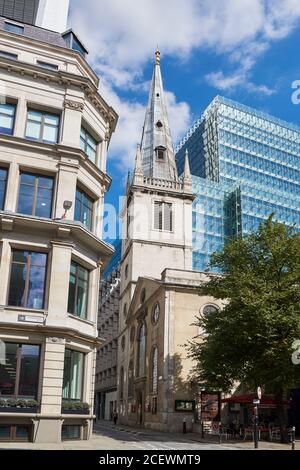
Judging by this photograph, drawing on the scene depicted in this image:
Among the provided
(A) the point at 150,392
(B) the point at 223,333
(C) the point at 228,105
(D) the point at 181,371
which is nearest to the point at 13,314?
(B) the point at 223,333

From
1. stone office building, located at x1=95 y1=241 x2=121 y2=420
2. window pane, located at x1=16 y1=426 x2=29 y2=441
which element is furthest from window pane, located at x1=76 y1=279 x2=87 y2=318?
stone office building, located at x1=95 y1=241 x2=121 y2=420

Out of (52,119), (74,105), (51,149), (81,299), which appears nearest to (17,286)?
(81,299)

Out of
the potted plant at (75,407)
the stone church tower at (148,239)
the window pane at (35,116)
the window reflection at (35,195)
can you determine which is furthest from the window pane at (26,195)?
the stone church tower at (148,239)

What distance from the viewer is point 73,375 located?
75.7ft

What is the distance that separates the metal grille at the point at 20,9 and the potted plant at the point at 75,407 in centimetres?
2555

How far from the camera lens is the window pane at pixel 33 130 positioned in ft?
80.2

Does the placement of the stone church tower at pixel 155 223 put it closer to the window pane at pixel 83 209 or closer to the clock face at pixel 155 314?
the clock face at pixel 155 314

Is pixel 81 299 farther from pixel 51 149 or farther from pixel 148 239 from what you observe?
pixel 148 239

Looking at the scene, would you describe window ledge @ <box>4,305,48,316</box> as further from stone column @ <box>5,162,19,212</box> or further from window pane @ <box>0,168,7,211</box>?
window pane @ <box>0,168,7,211</box>

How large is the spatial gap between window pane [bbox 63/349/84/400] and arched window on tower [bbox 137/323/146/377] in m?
28.7

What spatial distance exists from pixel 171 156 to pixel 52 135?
47.7 meters

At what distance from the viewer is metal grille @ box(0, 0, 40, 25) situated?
33800 mm

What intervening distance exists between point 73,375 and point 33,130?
1221 cm

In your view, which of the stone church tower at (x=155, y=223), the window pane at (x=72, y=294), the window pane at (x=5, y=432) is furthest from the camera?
the stone church tower at (x=155, y=223)
